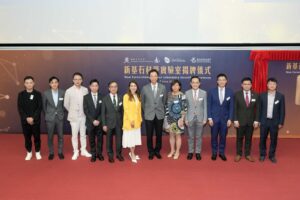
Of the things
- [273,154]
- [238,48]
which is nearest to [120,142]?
[273,154]

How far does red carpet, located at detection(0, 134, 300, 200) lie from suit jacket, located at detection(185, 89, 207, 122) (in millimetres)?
669

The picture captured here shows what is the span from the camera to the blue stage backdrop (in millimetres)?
6109

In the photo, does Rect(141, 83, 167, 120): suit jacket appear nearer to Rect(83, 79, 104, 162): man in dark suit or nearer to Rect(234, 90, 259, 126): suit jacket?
Rect(83, 79, 104, 162): man in dark suit

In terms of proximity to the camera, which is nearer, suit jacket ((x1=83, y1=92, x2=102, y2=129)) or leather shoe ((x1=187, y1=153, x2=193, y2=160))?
suit jacket ((x1=83, y1=92, x2=102, y2=129))

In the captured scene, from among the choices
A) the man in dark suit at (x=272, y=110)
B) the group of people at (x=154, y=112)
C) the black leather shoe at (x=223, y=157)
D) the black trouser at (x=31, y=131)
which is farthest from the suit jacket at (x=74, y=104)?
the man in dark suit at (x=272, y=110)

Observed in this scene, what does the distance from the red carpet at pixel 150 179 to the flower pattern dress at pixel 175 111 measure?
509 millimetres

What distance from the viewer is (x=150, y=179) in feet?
13.2

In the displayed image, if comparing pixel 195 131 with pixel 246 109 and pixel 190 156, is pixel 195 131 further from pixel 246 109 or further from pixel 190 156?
pixel 246 109

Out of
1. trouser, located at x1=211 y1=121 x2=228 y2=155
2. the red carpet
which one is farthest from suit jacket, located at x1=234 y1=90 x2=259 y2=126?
the red carpet

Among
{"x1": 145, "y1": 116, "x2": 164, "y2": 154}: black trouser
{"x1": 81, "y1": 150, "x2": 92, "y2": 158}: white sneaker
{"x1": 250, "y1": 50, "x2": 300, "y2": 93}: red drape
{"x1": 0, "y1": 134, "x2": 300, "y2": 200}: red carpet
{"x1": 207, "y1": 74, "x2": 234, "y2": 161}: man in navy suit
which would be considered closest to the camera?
{"x1": 0, "y1": 134, "x2": 300, "y2": 200}: red carpet

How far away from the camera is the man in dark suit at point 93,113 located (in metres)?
4.69

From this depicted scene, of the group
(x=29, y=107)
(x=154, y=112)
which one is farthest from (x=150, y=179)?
(x=29, y=107)

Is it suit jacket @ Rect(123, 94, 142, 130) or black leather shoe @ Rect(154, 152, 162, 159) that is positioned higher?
suit jacket @ Rect(123, 94, 142, 130)

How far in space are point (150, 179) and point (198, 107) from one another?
53.5 inches
